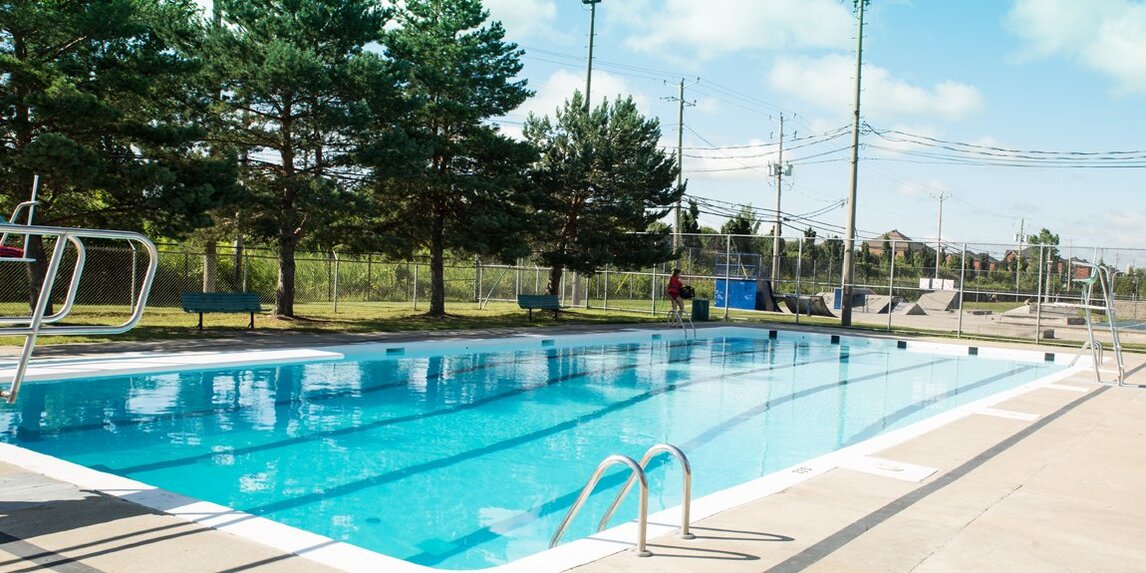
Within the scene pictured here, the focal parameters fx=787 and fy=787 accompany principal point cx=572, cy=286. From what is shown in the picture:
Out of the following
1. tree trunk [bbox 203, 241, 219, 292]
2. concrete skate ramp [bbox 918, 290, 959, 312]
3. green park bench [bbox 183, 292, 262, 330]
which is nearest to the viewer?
green park bench [bbox 183, 292, 262, 330]

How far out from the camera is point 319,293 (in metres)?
30.2

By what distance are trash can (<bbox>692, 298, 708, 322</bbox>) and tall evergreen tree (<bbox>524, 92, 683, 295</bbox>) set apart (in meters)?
2.47

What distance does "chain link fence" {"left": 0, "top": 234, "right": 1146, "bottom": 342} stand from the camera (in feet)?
79.5

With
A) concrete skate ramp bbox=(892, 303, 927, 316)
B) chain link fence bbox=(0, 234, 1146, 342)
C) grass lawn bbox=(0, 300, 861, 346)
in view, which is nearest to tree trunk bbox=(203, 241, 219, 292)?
chain link fence bbox=(0, 234, 1146, 342)

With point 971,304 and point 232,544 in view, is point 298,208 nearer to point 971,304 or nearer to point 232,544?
point 232,544

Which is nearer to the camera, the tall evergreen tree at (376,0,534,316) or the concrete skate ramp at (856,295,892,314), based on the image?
the tall evergreen tree at (376,0,534,316)

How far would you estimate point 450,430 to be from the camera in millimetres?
10531

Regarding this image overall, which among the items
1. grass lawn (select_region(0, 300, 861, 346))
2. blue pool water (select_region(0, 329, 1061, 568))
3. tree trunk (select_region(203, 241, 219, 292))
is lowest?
blue pool water (select_region(0, 329, 1061, 568))

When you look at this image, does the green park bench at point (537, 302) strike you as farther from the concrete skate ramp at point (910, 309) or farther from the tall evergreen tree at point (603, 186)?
the concrete skate ramp at point (910, 309)

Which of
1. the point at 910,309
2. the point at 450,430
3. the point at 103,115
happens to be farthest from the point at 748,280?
the point at 103,115

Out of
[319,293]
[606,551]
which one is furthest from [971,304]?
[606,551]

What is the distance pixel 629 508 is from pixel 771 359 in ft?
43.7

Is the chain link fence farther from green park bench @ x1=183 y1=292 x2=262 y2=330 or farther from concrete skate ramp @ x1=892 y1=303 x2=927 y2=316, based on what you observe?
green park bench @ x1=183 y1=292 x2=262 y2=330

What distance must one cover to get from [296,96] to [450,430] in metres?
12.6
